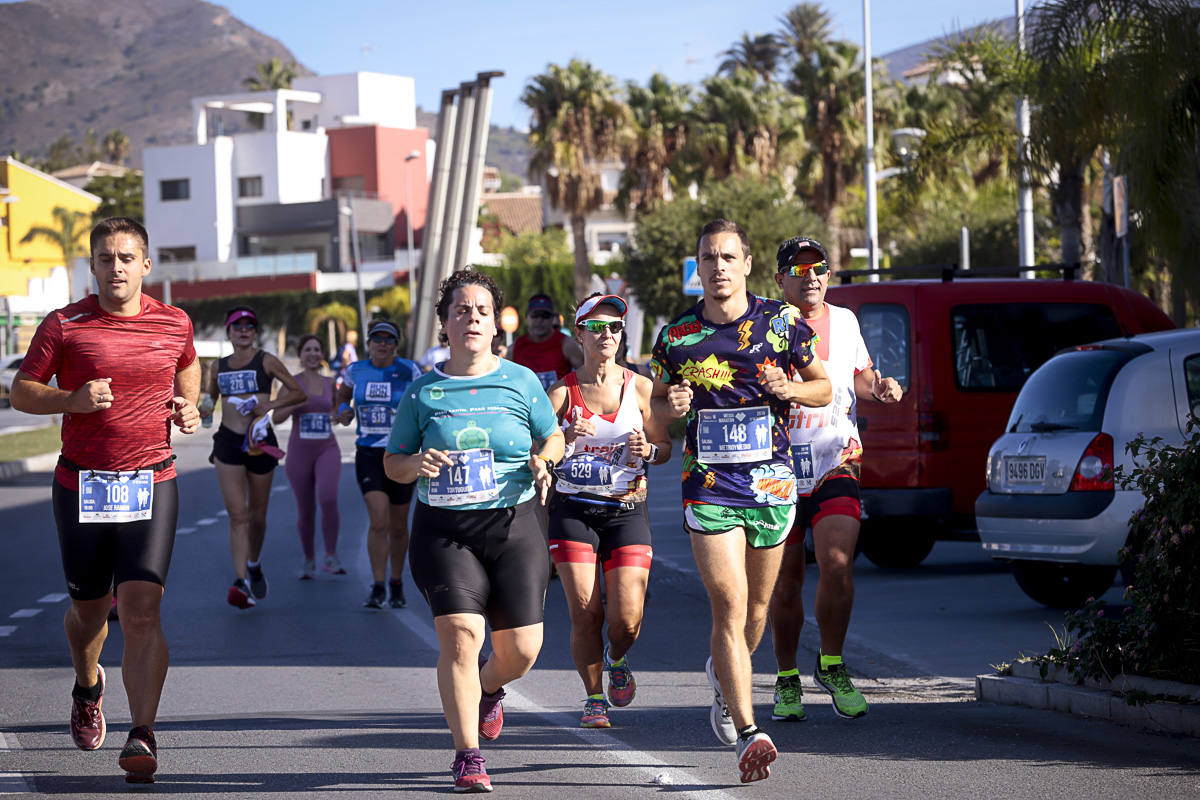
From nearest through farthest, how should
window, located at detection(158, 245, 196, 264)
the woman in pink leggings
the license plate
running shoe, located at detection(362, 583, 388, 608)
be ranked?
the license plate
running shoe, located at detection(362, 583, 388, 608)
the woman in pink leggings
window, located at detection(158, 245, 196, 264)

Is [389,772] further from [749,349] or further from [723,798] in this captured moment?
[749,349]

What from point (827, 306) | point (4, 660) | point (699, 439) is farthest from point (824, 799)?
point (4, 660)

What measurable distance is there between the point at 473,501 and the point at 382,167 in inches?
3388

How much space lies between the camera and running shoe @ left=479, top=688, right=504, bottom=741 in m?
6.65

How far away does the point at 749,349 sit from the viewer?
647 centimetres

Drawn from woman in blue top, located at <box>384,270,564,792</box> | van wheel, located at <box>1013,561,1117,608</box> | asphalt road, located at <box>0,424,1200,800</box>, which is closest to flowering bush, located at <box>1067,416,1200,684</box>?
asphalt road, located at <box>0,424,1200,800</box>

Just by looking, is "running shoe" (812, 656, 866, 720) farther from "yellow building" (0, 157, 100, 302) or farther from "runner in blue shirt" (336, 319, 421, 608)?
"yellow building" (0, 157, 100, 302)

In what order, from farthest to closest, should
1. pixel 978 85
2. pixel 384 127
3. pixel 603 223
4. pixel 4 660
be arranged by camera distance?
pixel 603 223, pixel 384 127, pixel 978 85, pixel 4 660

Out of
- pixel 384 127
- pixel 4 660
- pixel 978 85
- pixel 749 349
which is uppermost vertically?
pixel 384 127

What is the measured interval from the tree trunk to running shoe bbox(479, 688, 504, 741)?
179ft

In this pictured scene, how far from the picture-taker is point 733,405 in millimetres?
6473

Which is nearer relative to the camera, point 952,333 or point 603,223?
point 952,333

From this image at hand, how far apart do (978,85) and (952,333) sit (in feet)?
60.1

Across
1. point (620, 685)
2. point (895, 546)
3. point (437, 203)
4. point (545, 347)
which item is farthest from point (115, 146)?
point (620, 685)
